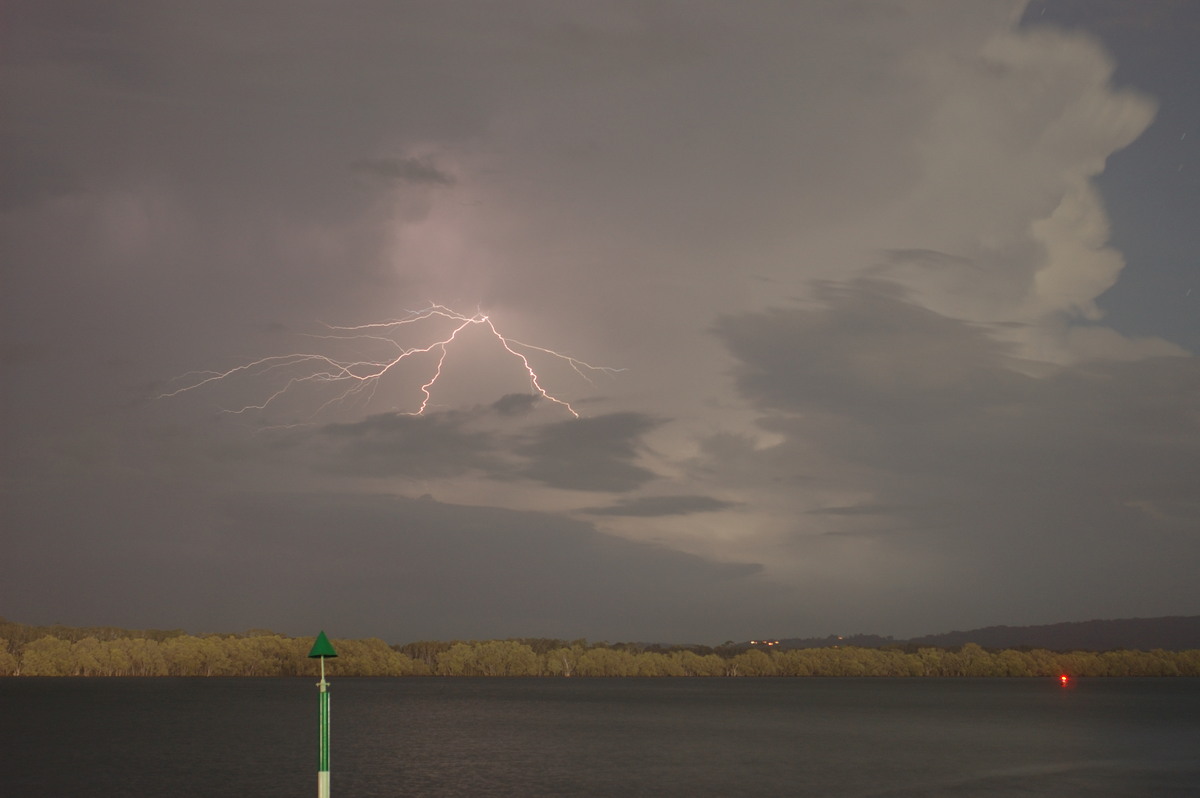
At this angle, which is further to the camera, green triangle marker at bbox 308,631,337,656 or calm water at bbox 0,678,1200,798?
calm water at bbox 0,678,1200,798

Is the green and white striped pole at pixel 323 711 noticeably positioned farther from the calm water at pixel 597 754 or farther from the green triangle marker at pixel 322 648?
the calm water at pixel 597 754

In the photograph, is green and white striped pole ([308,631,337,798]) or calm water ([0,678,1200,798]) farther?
calm water ([0,678,1200,798])

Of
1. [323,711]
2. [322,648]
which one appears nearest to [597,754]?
[323,711]

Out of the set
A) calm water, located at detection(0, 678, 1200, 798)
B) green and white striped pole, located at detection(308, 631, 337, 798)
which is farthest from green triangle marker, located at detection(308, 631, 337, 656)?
calm water, located at detection(0, 678, 1200, 798)

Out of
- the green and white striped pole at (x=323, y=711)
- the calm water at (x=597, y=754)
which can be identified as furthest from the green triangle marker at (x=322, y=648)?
the calm water at (x=597, y=754)

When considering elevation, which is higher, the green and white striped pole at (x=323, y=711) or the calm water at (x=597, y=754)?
the green and white striped pole at (x=323, y=711)

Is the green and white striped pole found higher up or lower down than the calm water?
higher up

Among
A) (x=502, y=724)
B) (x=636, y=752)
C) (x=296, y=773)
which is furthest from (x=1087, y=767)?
(x=502, y=724)

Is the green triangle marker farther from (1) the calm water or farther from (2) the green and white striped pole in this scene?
(1) the calm water

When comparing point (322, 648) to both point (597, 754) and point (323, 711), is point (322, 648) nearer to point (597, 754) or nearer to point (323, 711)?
A: point (323, 711)

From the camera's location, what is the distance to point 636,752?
213 ft

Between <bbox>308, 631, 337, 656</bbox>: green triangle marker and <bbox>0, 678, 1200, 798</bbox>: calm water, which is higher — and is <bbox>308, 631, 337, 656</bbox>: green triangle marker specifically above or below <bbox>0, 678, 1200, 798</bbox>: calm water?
above

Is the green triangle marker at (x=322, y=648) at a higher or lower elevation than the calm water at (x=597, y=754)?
higher

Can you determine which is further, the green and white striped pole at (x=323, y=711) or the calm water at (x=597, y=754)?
the calm water at (x=597, y=754)
